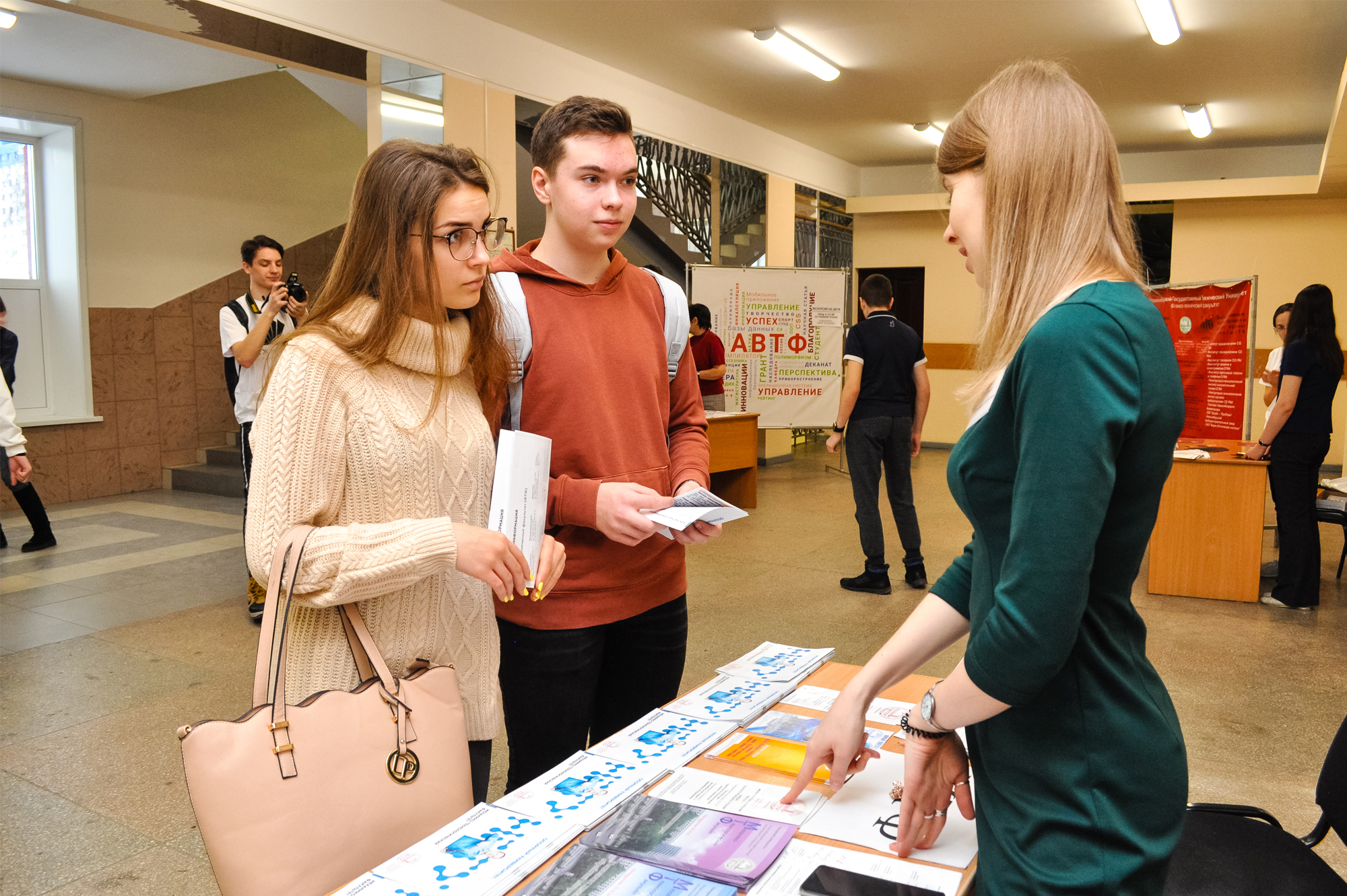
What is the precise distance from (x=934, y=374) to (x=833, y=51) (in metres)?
5.83

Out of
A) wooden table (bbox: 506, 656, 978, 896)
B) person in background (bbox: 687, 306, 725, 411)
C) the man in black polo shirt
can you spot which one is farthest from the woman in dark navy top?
wooden table (bbox: 506, 656, 978, 896)

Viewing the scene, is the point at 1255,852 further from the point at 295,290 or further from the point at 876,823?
the point at 295,290

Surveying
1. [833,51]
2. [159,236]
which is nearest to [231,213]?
[159,236]

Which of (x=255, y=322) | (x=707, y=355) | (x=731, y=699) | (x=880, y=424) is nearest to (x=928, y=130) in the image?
(x=707, y=355)

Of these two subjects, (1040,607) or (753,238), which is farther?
(753,238)

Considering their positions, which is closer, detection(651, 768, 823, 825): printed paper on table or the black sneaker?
detection(651, 768, 823, 825): printed paper on table

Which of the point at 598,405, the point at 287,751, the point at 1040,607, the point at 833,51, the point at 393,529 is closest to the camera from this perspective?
the point at 1040,607

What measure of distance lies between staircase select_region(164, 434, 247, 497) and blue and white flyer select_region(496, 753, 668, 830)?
7340mm

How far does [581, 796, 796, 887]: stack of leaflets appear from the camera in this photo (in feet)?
3.41

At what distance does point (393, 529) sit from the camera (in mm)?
1276

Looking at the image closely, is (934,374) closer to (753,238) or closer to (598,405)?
(753,238)

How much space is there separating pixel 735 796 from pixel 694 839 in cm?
13

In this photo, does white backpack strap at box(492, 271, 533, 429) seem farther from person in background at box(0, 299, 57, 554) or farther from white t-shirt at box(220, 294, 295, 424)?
person in background at box(0, 299, 57, 554)

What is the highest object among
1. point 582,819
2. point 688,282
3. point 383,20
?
point 383,20
